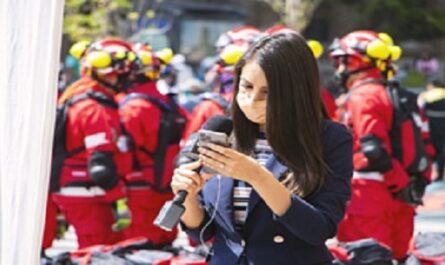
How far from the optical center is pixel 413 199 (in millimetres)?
8125

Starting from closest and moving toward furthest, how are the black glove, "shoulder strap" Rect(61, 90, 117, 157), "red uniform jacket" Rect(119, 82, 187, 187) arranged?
"shoulder strap" Rect(61, 90, 117, 157)
the black glove
"red uniform jacket" Rect(119, 82, 187, 187)

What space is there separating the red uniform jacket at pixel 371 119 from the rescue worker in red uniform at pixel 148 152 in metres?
1.62

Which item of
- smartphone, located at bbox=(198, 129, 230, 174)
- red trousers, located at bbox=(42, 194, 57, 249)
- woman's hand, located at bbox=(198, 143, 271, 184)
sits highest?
smartphone, located at bbox=(198, 129, 230, 174)

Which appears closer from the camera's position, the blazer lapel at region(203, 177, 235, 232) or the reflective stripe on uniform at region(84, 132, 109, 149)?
the blazer lapel at region(203, 177, 235, 232)

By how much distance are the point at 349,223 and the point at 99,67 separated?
2.39 metres

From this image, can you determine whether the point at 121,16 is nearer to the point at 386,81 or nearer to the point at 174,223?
the point at 386,81

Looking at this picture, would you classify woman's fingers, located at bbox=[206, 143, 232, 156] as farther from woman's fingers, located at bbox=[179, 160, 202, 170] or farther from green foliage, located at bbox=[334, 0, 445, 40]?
green foliage, located at bbox=[334, 0, 445, 40]

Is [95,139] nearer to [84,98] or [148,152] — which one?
[84,98]

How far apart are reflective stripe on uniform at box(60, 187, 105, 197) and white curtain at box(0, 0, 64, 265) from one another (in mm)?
4552

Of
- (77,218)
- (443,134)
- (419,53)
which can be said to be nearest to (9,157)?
(77,218)

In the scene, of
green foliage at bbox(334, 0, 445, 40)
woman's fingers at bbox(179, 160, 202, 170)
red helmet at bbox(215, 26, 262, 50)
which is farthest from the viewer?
green foliage at bbox(334, 0, 445, 40)

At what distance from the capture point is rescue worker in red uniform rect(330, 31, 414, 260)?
25.1ft

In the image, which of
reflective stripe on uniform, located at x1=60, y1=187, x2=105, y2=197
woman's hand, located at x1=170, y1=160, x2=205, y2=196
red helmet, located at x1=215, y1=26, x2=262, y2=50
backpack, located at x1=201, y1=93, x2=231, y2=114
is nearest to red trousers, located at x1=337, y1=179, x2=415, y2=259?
backpack, located at x1=201, y1=93, x2=231, y2=114

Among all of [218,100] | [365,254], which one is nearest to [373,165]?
[365,254]
